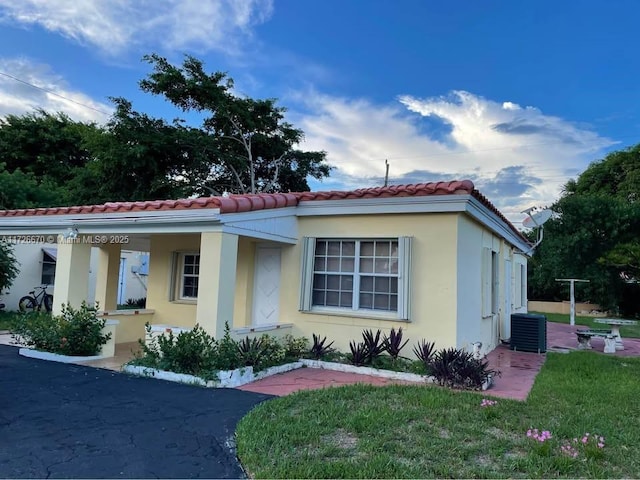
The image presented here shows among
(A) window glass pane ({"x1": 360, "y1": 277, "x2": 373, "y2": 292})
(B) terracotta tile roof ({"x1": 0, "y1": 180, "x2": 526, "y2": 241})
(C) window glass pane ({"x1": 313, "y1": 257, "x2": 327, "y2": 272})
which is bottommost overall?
(A) window glass pane ({"x1": 360, "y1": 277, "x2": 373, "y2": 292})

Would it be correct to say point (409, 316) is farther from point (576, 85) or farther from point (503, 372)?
point (576, 85)

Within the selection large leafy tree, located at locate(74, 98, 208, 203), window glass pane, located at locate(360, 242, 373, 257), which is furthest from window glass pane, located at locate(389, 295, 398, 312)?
large leafy tree, located at locate(74, 98, 208, 203)

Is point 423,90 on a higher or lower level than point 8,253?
higher

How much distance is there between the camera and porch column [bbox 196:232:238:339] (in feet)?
24.6

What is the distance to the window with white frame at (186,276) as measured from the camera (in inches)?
450

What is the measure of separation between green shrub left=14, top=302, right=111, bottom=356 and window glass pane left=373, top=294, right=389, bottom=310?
5413 mm

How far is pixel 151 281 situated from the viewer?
11.7 m

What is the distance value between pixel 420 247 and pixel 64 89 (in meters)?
15.6

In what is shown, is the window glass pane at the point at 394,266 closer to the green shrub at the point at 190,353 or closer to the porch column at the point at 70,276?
the green shrub at the point at 190,353

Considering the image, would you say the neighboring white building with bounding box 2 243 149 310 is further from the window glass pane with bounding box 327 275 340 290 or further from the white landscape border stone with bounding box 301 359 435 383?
the white landscape border stone with bounding box 301 359 435 383

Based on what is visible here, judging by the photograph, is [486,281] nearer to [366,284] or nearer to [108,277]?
[366,284]

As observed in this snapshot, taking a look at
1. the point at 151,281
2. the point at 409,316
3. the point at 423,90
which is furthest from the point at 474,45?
the point at 151,281

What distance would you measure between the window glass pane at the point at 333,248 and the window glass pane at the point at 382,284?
1.03 meters

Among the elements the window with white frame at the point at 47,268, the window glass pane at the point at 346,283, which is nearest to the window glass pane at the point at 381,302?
the window glass pane at the point at 346,283
